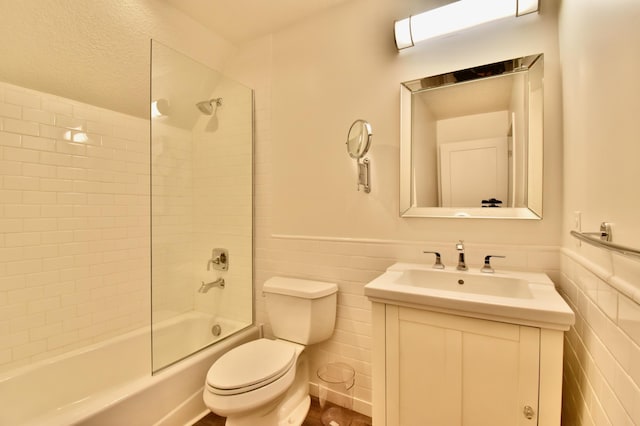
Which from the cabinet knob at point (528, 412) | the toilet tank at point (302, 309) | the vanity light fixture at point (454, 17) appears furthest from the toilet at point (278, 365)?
the vanity light fixture at point (454, 17)

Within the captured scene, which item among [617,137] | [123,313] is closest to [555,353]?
[617,137]

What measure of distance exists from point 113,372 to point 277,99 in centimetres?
210

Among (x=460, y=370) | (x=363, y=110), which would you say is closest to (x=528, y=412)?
(x=460, y=370)

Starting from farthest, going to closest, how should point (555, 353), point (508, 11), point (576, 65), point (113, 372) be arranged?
point (113, 372) < point (508, 11) < point (576, 65) < point (555, 353)

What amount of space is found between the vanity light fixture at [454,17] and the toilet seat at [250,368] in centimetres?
184

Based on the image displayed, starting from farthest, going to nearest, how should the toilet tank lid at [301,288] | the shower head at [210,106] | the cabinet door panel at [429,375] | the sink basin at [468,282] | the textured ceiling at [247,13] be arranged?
the shower head at [210,106]
the textured ceiling at [247,13]
the toilet tank lid at [301,288]
the sink basin at [468,282]
the cabinet door panel at [429,375]

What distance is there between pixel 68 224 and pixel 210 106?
1176 millimetres

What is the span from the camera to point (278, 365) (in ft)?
4.80

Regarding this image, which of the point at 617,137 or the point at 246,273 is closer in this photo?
the point at 617,137

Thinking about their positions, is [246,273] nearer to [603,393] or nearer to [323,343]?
[323,343]

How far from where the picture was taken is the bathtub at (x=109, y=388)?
4.37 ft

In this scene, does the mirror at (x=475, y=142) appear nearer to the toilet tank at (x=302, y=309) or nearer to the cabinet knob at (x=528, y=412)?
the toilet tank at (x=302, y=309)

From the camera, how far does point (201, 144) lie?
82.7 inches

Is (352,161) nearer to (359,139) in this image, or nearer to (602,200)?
(359,139)
